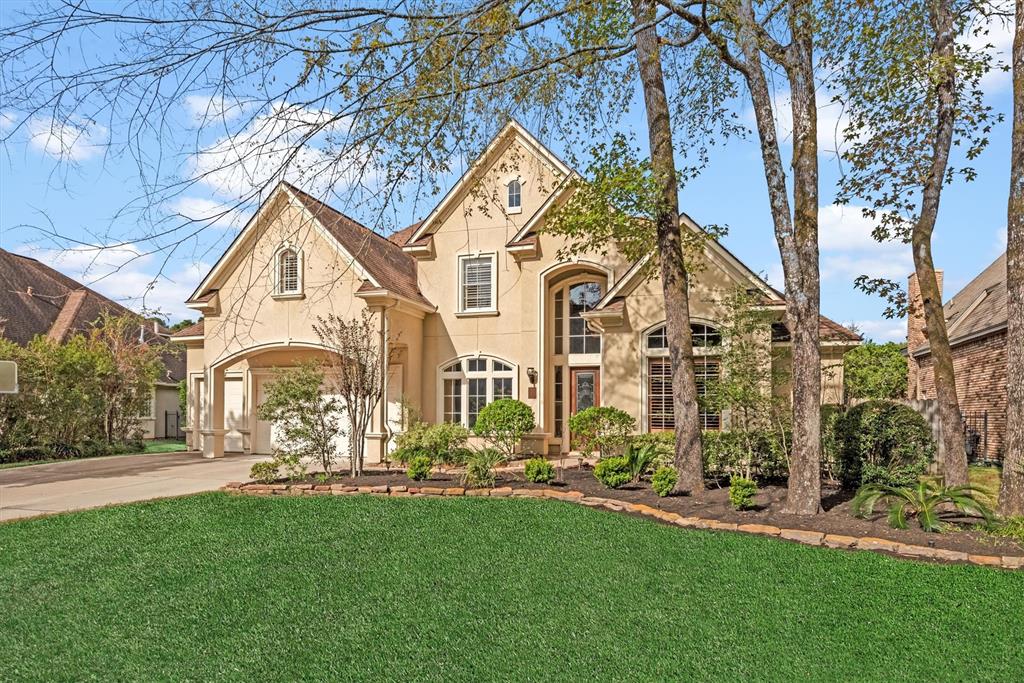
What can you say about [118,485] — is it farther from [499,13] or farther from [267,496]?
[499,13]

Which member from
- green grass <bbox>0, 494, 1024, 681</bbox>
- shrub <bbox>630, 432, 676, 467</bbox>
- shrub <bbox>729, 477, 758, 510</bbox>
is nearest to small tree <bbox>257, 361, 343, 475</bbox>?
green grass <bbox>0, 494, 1024, 681</bbox>

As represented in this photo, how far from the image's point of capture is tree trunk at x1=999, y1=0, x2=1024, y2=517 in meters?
7.49

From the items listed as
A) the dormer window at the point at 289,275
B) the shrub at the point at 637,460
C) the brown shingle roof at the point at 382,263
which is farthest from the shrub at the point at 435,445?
the dormer window at the point at 289,275

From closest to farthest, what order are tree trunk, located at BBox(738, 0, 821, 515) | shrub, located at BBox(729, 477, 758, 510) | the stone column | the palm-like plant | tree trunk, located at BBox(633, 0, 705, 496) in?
the palm-like plant
tree trunk, located at BBox(738, 0, 821, 515)
shrub, located at BBox(729, 477, 758, 510)
tree trunk, located at BBox(633, 0, 705, 496)
the stone column

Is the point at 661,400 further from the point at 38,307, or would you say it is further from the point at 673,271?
the point at 38,307

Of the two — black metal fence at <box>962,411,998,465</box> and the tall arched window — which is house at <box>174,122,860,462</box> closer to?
the tall arched window

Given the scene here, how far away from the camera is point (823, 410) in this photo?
10.9 metres

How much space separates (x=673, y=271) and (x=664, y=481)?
312 centimetres

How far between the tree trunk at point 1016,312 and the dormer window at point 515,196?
35.6 feet

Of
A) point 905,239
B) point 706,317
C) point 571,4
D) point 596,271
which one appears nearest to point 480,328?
point 596,271

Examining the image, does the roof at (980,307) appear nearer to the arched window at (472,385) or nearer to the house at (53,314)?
the arched window at (472,385)

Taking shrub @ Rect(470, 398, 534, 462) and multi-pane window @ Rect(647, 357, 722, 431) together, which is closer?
multi-pane window @ Rect(647, 357, 722, 431)

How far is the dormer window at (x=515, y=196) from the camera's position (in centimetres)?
1709

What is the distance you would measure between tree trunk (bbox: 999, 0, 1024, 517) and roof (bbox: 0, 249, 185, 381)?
78.2ft
